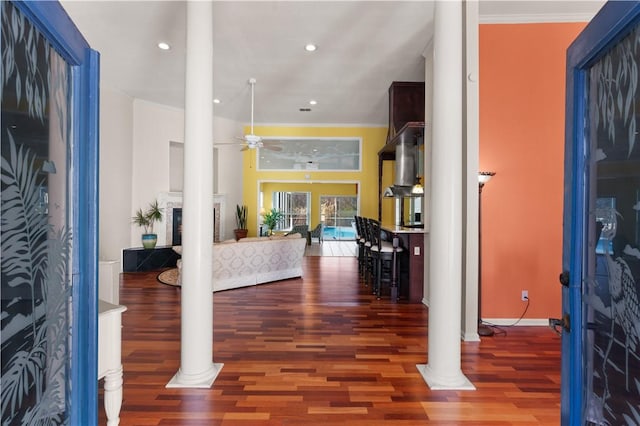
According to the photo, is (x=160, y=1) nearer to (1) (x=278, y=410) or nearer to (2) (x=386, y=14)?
(2) (x=386, y=14)

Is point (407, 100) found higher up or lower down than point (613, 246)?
higher up

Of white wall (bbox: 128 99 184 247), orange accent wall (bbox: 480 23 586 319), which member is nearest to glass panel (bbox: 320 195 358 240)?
white wall (bbox: 128 99 184 247)

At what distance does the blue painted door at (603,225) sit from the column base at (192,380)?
7.09 ft

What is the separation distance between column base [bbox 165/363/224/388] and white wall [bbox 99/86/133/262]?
4.30 meters

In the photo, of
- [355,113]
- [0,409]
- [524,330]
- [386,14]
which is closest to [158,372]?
[0,409]

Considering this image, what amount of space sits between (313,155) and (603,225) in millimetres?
7844

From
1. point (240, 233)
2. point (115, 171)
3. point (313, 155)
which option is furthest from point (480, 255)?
point (115, 171)

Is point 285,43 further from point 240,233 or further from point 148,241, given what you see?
point 240,233

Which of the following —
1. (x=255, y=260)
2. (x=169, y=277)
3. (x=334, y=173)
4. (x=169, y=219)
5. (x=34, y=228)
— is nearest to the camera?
(x=34, y=228)

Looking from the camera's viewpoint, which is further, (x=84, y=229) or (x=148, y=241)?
(x=148, y=241)

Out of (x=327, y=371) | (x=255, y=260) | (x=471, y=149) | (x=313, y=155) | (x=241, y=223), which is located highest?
(x=313, y=155)

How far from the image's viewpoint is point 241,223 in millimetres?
8406

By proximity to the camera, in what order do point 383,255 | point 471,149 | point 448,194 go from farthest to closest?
point 383,255 → point 471,149 → point 448,194

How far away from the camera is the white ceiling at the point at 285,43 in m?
3.60
